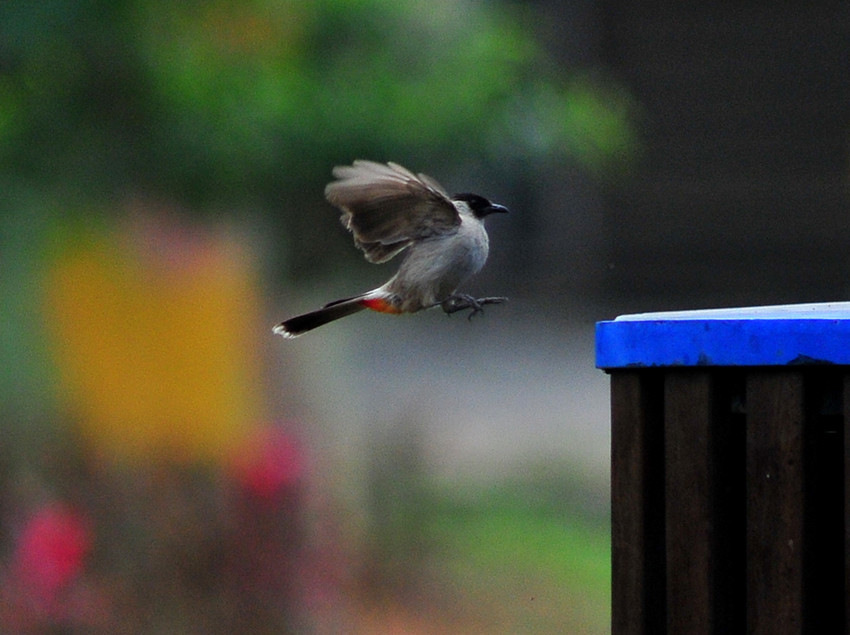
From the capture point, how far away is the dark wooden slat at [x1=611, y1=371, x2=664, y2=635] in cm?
286

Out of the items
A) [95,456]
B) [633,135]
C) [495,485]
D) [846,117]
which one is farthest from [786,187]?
[95,456]

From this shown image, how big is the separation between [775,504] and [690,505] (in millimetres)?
167

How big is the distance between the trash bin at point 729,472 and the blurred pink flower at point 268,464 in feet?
11.8

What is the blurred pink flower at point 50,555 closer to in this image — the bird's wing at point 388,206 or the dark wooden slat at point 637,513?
the bird's wing at point 388,206

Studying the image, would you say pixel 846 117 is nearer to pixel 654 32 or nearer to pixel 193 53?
pixel 654 32

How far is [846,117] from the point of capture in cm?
1393

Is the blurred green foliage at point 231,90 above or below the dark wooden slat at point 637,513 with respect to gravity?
above

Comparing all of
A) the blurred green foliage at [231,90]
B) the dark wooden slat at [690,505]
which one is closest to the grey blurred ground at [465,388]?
the blurred green foliage at [231,90]

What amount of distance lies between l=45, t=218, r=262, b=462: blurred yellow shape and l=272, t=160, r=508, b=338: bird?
2130 millimetres

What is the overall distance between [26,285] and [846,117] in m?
9.04

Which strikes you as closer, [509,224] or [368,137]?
[368,137]

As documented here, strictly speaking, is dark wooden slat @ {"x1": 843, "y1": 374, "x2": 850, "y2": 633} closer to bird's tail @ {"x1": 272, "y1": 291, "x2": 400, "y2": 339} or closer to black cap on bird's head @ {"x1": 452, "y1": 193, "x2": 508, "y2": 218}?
bird's tail @ {"x1": 272, "y1": 291, "x2": 400, "y2": 339}

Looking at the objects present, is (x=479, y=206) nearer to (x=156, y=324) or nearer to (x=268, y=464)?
(x=268, y=464)

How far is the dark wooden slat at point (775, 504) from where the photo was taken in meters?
2.65
